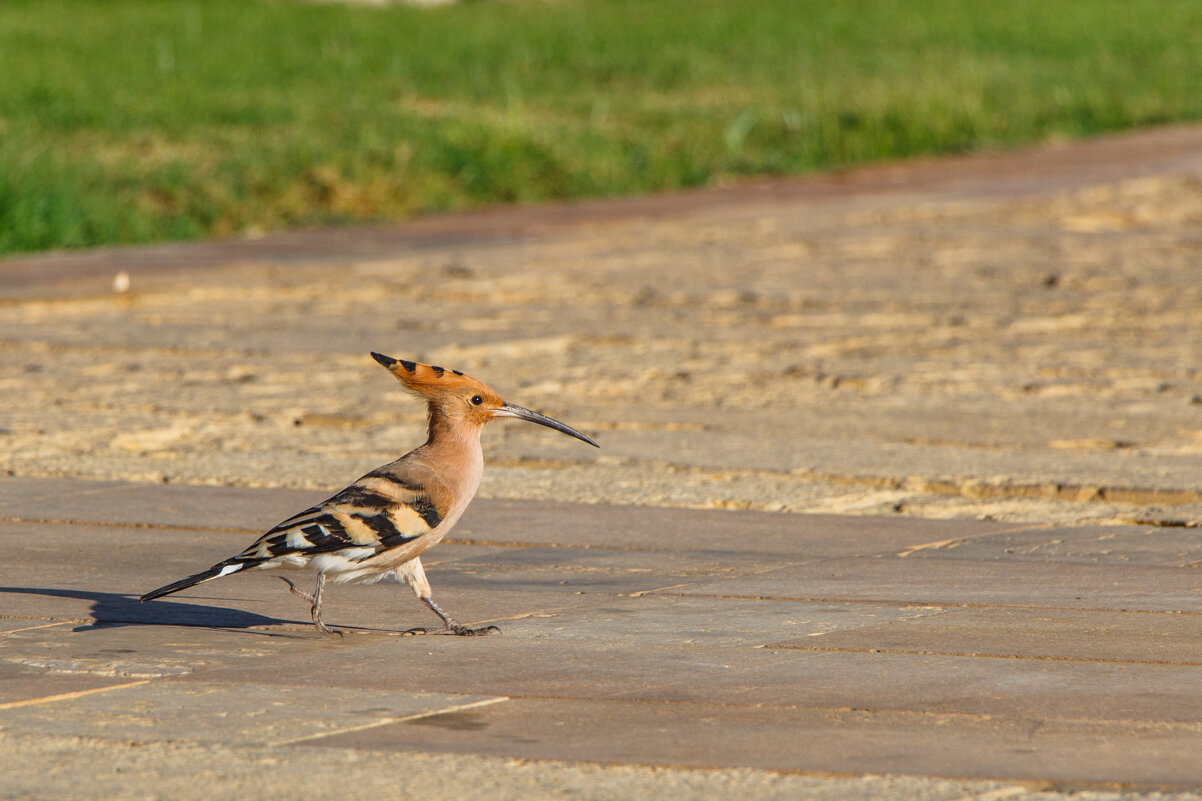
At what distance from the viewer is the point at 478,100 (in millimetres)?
23406

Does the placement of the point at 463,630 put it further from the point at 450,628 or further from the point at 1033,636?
the point at 1033,636

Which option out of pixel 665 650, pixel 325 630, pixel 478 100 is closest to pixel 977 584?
pixel 665 650

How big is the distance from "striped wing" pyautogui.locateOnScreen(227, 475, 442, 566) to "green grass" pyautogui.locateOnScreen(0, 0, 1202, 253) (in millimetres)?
10427

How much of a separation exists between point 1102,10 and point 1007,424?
31.1 m

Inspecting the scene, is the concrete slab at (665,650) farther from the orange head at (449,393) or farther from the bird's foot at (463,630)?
the orange head at (449,393)

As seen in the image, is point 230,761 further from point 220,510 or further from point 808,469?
point 808,469

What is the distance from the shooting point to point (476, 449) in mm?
5059

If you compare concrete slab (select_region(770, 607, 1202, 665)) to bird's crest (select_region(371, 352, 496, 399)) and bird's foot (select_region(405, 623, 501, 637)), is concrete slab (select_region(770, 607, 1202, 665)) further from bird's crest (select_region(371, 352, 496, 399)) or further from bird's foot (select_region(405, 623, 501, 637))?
bird's crest (select_region(371, 352, 496, 399))

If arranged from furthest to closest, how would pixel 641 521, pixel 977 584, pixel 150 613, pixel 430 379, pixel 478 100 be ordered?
pixel 478 100 → pixel 641 521 → pixel 977 584 → pixel 150 613 → pixel 430 379

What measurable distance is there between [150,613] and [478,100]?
61.3 ft

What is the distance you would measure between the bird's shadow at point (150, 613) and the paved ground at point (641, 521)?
25mm

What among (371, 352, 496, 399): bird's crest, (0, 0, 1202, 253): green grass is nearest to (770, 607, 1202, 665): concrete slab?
(371, 352, 496, 399): bird's crest

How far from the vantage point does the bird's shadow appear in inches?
201

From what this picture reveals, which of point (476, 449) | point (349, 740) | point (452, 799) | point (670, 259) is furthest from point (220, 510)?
point (670, 259)
